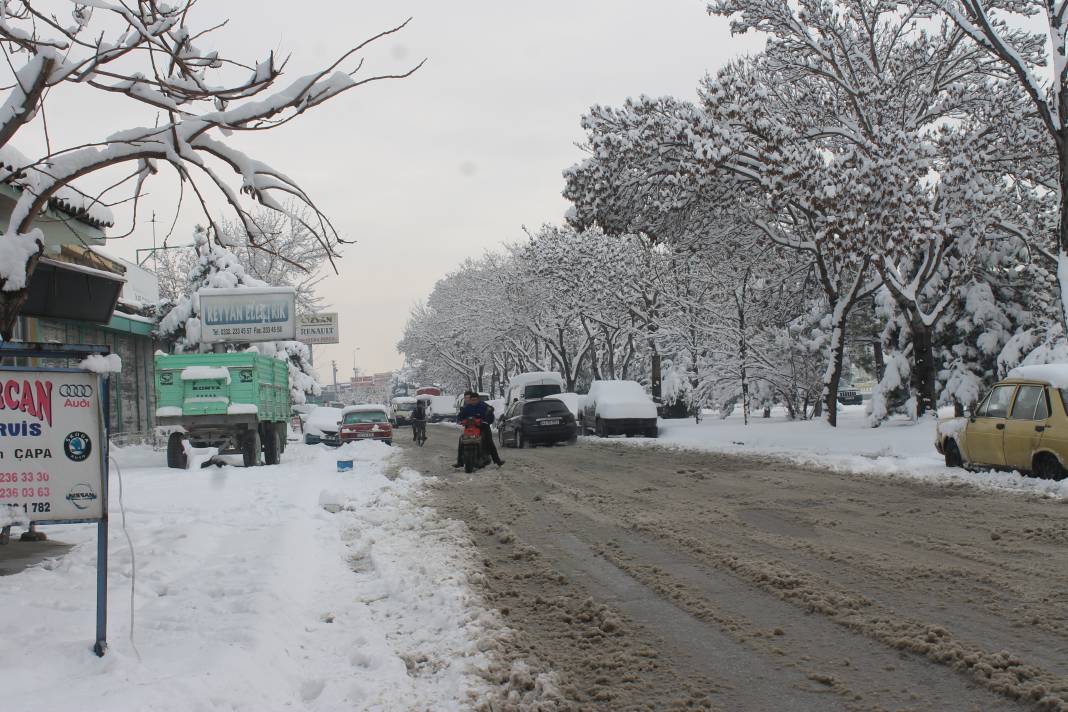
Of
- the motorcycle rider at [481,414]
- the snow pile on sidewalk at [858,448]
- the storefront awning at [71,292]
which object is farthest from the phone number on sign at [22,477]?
the motorcycle rider at [481,414]

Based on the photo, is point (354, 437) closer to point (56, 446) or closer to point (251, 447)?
point (251, 447)

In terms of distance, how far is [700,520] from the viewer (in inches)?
421

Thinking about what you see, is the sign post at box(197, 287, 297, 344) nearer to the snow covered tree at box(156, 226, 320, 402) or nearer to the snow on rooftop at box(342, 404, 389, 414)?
the snow covered tree at box(156, 226, 320, 402)

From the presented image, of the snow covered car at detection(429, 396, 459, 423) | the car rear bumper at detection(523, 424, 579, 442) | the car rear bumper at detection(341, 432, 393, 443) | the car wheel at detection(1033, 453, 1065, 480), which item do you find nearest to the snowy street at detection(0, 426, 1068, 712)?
the car wheel at detection(1033, 453, 1065, 480)

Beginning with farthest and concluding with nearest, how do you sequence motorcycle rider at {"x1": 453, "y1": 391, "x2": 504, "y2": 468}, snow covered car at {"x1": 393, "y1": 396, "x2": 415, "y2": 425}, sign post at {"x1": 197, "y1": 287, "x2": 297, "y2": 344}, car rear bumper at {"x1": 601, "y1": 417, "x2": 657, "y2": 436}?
snow covered car at {"x1": 393, "y1": 396, "x2": 415, "y2": 425}
car rear bumper at {"x1": 601, "y1": 417, "x2": 657, "y2": 436}
sign post at {"x1": 197, "y1": 287, "x2": 297, "y2": 344}
motorcycle rider at {"x1": 453, "y1": 391, "x2": 504, "y2": 468}

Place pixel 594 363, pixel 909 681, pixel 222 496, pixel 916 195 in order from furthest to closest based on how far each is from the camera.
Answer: pixel 594 363
pixel 916 195
pixel 222 496
pixel 909 681

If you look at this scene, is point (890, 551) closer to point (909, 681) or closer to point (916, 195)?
point (909, 681)

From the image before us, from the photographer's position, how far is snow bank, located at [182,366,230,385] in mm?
20562

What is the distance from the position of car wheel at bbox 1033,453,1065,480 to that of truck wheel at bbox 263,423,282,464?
17.0 meters

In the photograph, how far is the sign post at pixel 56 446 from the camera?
→ 491cm

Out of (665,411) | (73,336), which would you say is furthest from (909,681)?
(665,411)

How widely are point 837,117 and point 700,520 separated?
15.3 m

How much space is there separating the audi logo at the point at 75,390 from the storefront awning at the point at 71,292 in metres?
8.27

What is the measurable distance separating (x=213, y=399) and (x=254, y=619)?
1581 centimetres
